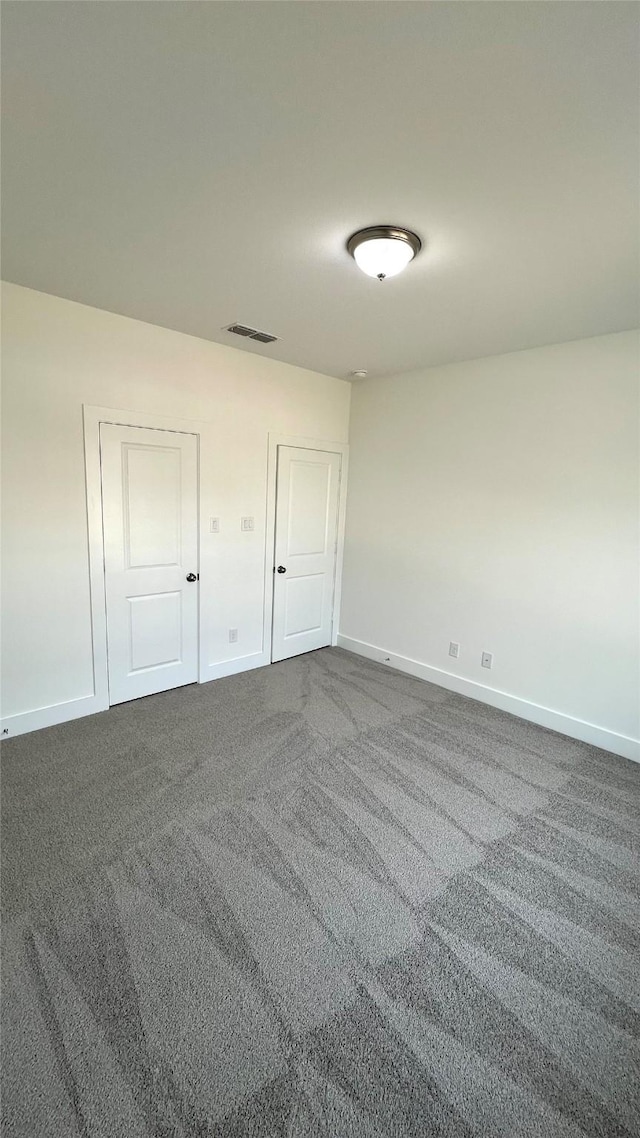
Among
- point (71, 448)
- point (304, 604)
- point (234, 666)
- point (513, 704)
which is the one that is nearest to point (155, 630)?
point (234, 666)

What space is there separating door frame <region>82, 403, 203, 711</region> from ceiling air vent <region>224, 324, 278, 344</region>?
0.70 metres

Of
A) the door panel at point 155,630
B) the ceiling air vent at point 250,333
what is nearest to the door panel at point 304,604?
the door panel at point 155,630

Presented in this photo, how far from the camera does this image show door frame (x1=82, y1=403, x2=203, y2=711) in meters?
2.94

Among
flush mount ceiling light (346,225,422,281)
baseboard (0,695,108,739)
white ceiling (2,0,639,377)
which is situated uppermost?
white ceiling (2,0,639,377)

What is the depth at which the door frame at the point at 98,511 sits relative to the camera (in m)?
2.94

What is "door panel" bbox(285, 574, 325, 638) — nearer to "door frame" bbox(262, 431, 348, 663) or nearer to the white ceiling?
"door frame" bbox(262, 431, 348, 663)

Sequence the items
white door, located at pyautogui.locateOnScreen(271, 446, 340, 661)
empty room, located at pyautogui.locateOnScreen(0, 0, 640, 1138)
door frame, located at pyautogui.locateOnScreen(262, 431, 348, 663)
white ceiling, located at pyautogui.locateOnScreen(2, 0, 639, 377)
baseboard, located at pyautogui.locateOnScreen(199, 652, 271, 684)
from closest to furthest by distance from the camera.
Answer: white ceiling, located at pyautogui.locateOnScreen(2, 0, 639, 377) → empty room, located at pyautogui.locateOnScreen(0, 0, 640, 1138) → baseboard, located at pyautogui.locateOnScreen(199, 652, 271, 684) → door frame, located at pyautogui.locateOnScreen(262, 431, 348, 663) → white door, located at pyautogui.locateOnScreen(271, 446, 340, 661)

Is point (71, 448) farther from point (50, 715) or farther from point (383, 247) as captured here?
point (383, 247)

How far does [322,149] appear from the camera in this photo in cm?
144

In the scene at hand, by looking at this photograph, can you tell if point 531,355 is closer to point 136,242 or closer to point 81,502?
point 136,242

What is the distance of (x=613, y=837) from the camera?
227 cm

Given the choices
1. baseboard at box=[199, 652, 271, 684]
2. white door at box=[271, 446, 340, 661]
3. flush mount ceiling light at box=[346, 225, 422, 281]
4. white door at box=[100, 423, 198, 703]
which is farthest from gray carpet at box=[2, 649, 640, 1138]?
flush mount ceiling light at box=[346, 225, 422, 281]

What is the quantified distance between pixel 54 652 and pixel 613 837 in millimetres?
3309

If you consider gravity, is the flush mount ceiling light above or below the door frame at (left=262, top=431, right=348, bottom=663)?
above
